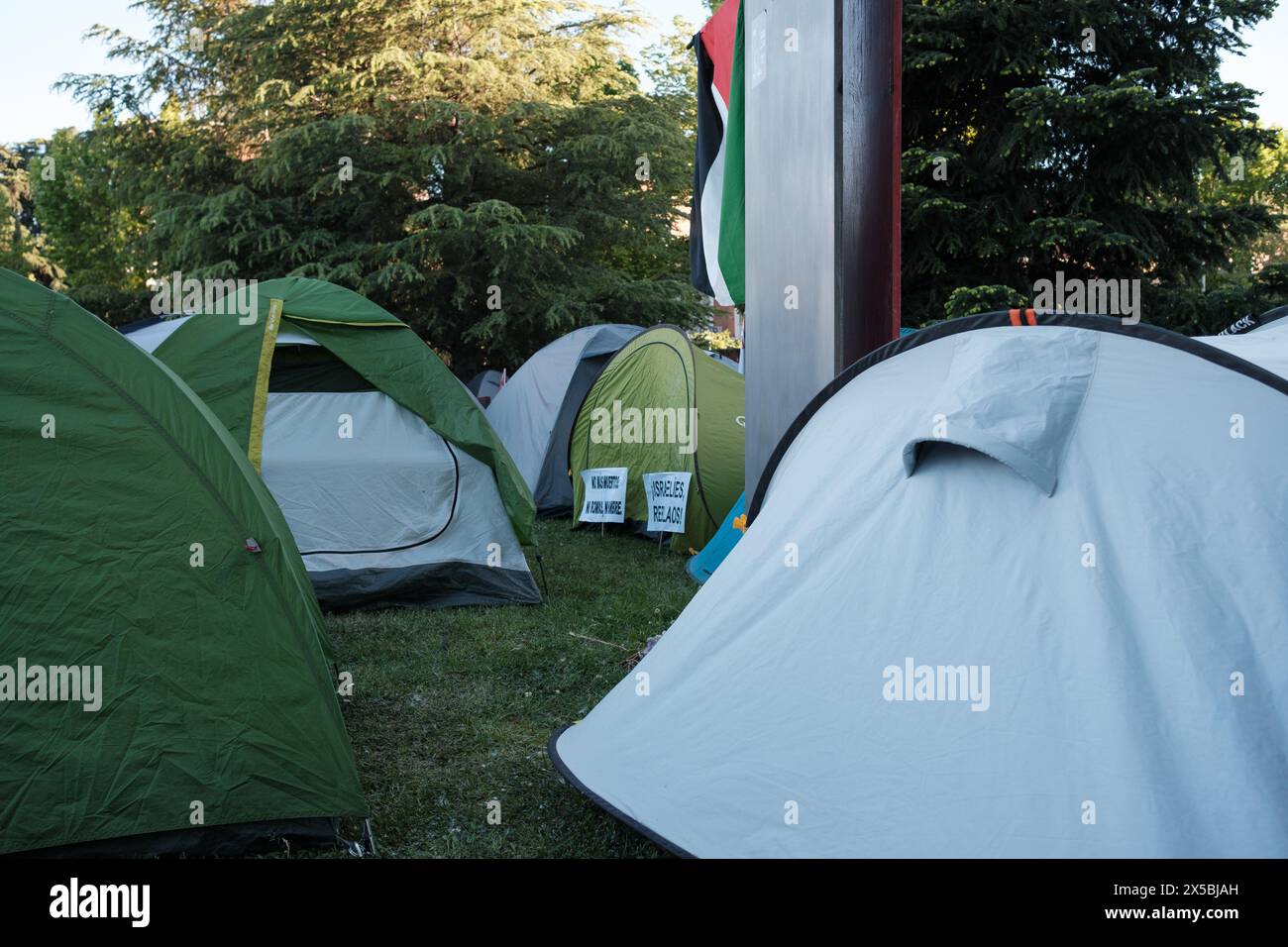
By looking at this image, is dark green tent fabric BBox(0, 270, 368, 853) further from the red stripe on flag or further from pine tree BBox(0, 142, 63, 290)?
pine tree BBox(0, 142, 63, 290)

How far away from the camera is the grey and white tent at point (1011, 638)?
1.96 m

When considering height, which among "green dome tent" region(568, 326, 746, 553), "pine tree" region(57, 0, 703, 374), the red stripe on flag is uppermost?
"pine tree" region(57, 0, 703, 374)

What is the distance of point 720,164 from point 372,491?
2.62 metres

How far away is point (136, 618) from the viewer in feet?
8.63

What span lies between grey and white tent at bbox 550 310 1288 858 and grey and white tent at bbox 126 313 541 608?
2872mm

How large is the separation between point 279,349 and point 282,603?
3.24m

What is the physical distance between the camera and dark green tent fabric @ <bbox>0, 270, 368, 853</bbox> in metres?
2.49

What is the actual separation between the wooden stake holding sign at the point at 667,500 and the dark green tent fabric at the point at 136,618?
464 cm

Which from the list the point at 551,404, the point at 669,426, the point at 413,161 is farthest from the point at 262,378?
the point at 413,161

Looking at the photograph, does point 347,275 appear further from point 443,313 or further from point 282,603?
Answer: point 282,603

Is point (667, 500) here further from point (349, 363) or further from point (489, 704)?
point (489, 704)

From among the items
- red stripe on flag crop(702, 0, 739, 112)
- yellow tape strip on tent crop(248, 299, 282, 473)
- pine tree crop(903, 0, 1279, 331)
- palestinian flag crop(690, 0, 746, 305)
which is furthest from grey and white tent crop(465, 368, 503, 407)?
red stripe on flag crop(702, 0, 739, 112)

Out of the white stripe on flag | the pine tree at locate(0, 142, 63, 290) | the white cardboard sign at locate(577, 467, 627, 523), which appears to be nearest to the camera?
the white stripe on flag
